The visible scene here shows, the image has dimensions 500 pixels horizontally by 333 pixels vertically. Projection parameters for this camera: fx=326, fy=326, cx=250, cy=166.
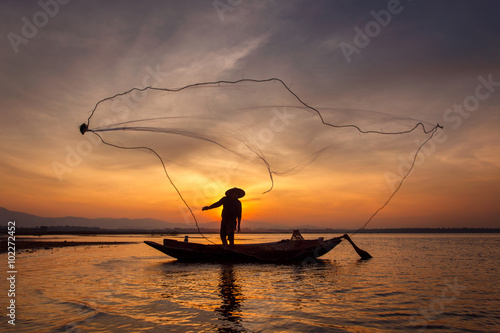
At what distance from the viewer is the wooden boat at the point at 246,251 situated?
21.3 meters

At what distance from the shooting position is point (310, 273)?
62.1 ft

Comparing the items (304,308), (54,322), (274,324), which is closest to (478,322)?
(304,308)

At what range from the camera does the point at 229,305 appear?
10.4 meters

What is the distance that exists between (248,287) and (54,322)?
7.36 m

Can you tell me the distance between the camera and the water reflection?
A: 8.12 metres

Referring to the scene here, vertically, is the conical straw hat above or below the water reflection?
above

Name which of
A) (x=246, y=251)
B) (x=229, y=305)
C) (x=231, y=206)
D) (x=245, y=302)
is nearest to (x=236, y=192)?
(x=231, y=206)

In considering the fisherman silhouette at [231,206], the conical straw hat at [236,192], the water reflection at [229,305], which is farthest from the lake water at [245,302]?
the conical straw hat at [236,192]

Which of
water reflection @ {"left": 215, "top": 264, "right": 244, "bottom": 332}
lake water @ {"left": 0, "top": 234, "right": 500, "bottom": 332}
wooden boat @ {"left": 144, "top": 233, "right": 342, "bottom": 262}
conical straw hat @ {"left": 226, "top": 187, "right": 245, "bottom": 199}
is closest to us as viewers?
water reflection @ {"left": 215, "top": 264, "right": 244, "bottom": 332}

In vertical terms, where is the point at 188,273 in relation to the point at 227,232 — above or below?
below

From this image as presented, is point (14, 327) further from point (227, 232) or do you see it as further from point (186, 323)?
point (227, 232)

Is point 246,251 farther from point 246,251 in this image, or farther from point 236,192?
point 236,192

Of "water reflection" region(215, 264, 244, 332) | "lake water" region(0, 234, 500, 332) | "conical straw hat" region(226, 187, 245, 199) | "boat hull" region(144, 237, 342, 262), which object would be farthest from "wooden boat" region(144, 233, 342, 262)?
"water reflection" region(215, 264, 244, 332)

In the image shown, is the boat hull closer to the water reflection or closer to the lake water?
the lake water
